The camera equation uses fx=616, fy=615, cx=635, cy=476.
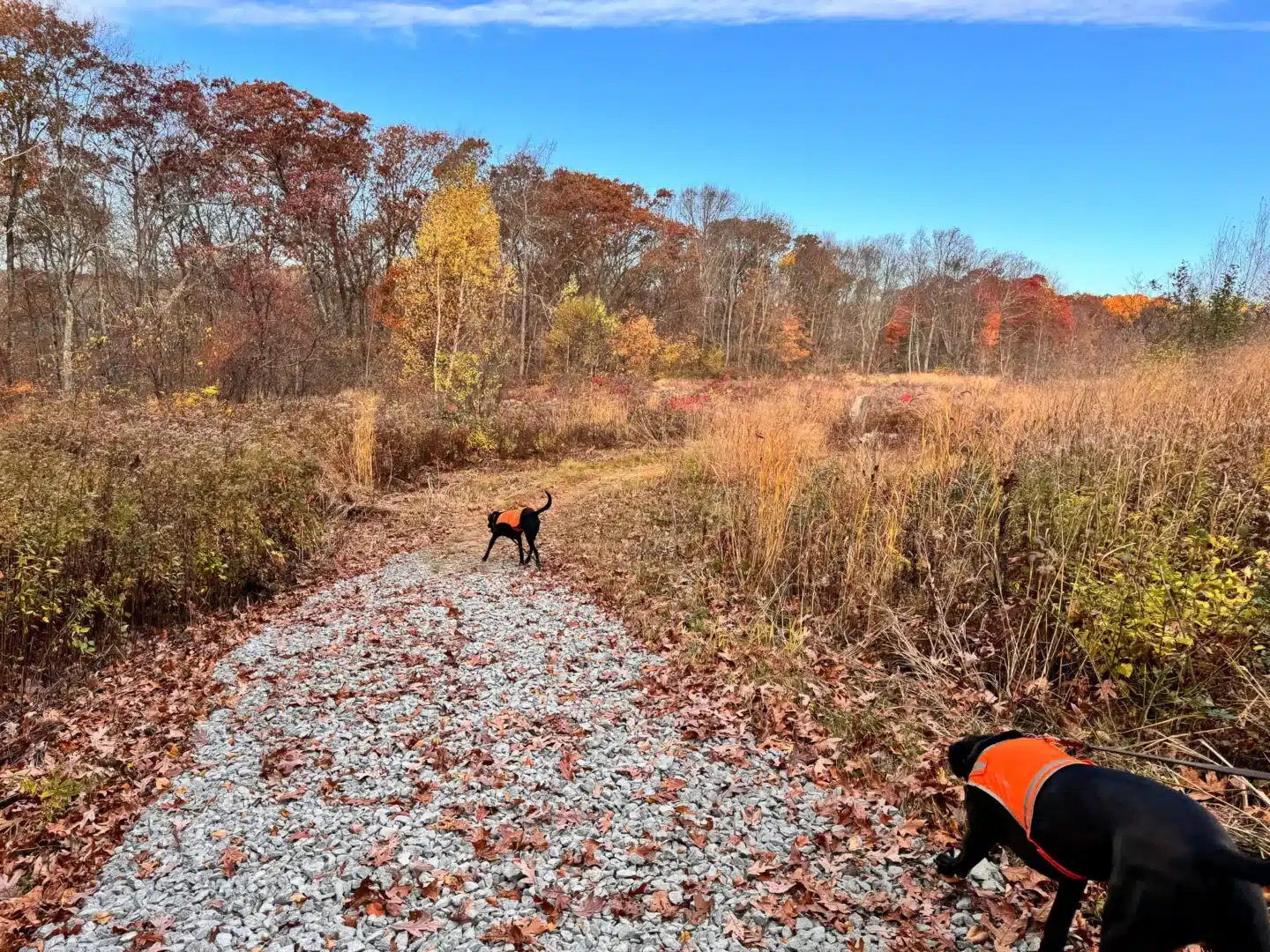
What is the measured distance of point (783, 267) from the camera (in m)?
35.6

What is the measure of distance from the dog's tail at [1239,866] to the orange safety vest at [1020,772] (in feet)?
1.32

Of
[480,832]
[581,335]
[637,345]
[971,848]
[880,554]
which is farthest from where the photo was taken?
[637,345]

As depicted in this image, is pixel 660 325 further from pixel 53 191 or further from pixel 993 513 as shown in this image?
pixel 993 513

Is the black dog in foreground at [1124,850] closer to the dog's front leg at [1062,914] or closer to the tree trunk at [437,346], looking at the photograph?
the dog's front leg at [1062,914]

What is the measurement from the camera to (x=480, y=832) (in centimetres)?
289

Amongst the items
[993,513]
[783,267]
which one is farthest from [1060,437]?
[783,267]

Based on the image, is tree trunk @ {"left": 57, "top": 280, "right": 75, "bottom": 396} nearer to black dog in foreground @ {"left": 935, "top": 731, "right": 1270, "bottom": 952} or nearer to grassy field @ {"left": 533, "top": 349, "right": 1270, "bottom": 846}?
grassy field @ {"left": 533, "top": 349, "right": 1270, "bottom": 846}

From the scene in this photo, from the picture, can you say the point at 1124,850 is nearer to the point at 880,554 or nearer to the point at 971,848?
the point at 971,848

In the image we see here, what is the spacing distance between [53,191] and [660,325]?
23.8 m

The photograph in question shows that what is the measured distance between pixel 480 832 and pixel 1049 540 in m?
3.95

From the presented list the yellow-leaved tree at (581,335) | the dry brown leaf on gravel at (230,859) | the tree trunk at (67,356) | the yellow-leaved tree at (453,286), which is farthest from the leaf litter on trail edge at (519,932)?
the yellow-leaved tree at (581,335)

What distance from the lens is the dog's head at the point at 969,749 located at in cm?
221

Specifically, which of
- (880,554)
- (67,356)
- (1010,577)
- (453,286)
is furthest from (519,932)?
(67,356)

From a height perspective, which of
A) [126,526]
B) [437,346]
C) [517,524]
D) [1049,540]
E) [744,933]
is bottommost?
[744,933]
